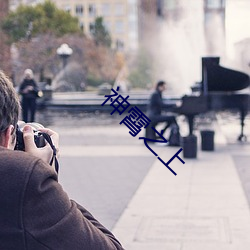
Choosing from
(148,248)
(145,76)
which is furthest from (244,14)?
(145,76)

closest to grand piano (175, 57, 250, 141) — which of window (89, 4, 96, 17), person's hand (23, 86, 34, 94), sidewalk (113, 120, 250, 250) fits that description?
sidewalk (113, 120, 250, 250)

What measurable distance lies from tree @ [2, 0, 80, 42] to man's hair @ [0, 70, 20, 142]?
138 feet

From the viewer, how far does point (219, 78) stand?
552 inches

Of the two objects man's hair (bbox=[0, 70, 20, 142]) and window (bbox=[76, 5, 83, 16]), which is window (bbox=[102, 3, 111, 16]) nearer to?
window (bbox=[76, 5, 83, 16])

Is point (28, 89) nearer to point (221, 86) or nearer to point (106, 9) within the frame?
point (221, 86)

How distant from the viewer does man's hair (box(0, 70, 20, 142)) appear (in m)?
1.82

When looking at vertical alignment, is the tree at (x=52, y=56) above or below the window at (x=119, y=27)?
below

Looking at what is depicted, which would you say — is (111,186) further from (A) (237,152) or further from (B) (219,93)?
(B) (219,93)

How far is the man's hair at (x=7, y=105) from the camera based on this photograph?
182 cm

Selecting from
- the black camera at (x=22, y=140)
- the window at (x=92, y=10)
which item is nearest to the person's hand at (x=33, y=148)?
the black camera at (x=22, y=140)

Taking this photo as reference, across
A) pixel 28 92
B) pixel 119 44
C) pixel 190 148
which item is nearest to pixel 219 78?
pixel 190 148

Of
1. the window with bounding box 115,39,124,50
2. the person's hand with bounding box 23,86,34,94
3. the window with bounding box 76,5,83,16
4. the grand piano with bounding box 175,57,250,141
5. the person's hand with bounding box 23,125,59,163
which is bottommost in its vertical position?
the window with bounding box 115,39,124,50

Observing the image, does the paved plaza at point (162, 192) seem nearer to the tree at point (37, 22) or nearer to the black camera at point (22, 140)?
the black camera at point (22, 140)

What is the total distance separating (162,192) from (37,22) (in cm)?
4065
